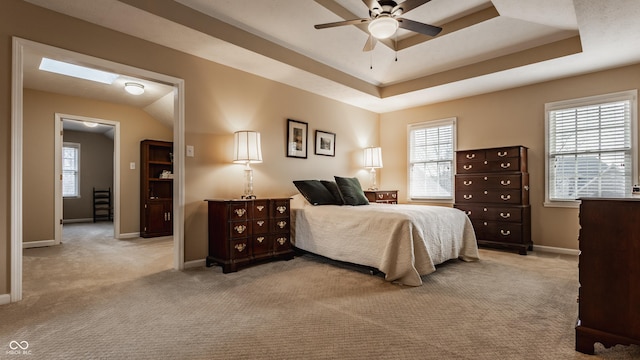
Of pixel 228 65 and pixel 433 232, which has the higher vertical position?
pixel 228 65

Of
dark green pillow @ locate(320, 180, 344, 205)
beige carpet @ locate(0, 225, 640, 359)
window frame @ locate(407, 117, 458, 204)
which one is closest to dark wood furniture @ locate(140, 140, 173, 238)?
beige carpet @ locate(0, 225, 640, 359)

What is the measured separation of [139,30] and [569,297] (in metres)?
4.47

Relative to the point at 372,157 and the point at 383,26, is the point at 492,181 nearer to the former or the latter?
the point at 372,157

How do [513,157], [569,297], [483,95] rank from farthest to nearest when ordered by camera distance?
1. [483,95]
2. [513,157]
3. [569,297]

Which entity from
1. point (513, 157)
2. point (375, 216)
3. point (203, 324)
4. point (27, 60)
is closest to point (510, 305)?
point (375, 216)

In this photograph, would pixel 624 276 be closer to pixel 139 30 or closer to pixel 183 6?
pixel 183 6

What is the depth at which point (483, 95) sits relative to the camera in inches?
200

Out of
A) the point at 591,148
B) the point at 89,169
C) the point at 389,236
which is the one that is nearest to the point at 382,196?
the point at 389,236

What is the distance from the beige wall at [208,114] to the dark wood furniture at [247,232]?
0.93ft

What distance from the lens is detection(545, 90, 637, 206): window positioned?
395cm

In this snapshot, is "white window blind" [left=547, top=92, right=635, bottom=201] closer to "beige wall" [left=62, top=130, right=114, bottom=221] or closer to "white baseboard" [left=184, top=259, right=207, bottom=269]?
"white baseboard" [left=184, top=259, right=207, bottom=269]

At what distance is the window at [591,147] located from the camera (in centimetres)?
395

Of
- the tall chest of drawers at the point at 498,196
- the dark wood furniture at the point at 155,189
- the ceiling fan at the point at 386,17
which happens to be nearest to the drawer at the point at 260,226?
the ceiling fan at the point at 386,17

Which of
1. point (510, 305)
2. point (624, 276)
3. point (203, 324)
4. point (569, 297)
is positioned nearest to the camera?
point (624, 276)
